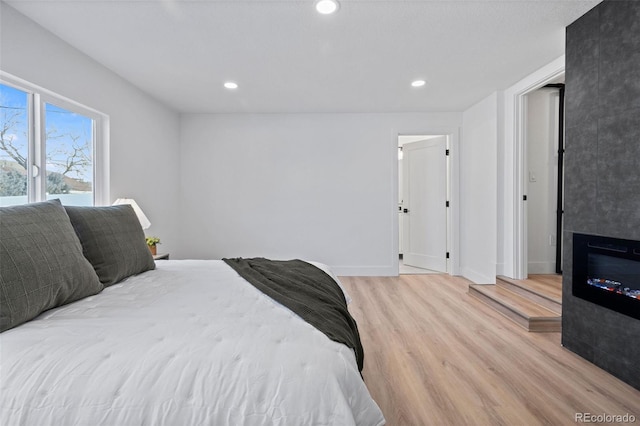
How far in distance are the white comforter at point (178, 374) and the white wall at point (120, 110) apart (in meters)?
2.14

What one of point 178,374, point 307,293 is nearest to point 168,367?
point 178,374

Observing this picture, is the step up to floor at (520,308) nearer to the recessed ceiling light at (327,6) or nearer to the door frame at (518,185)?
the door frame at (518,185)

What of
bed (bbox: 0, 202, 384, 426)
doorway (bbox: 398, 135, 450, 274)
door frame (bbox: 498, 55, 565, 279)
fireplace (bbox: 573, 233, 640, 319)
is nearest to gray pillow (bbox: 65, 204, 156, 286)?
bed (bbox: 0, 202, 384, 426)

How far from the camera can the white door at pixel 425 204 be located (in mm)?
4832

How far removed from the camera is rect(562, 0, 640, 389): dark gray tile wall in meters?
1.89

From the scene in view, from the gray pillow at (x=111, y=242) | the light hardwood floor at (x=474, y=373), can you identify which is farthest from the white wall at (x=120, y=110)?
the light hardwood floor at (x=474, y=373)

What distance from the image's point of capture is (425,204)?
16.9 feet

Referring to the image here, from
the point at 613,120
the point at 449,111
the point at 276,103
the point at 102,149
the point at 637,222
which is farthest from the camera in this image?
the point at 449,111

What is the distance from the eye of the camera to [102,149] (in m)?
3.16

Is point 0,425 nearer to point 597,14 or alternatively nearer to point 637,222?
point 637,222

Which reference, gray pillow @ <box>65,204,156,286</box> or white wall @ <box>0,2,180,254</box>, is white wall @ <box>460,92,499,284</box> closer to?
gray pillow @ <box>65,204,156,286</box>

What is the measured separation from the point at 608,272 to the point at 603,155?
0.79m

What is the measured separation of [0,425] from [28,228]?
894 mm

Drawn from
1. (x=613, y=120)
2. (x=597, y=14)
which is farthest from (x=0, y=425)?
(x=597, y=14)
